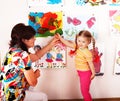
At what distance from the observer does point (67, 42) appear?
1.93m

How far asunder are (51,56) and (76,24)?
0.34 meters

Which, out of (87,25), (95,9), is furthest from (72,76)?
(95,9)

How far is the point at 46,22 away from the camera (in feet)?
6.31

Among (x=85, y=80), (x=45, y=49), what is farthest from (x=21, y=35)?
(x=85, y=80)

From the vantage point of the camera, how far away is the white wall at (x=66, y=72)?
191 cm

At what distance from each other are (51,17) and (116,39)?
56 centimetres

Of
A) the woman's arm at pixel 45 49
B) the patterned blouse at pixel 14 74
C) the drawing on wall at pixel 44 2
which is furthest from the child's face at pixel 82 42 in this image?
the patterned blouse at pixel 14 74

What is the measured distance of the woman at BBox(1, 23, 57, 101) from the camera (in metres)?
1.57

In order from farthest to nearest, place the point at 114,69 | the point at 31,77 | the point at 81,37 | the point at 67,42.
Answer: the point at 114,69, the point at 67,42, the point at 81,37, the point at 31,77

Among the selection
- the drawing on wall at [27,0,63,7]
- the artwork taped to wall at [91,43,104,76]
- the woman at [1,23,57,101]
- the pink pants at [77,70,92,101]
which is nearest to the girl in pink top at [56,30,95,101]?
the pink pants at [77,70,92,101]

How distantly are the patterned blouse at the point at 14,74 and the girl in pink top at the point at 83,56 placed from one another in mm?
435

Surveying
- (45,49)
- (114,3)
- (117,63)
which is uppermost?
(114,3)

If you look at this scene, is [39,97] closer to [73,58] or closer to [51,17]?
[73,58]

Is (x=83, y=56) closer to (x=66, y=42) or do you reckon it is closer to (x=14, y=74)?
(x=66, y=42)
